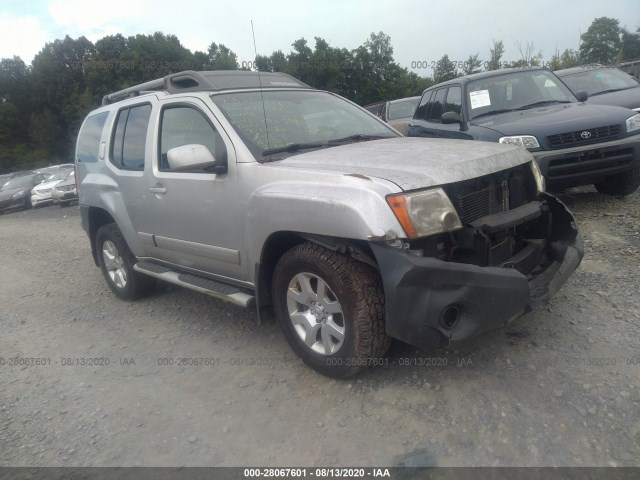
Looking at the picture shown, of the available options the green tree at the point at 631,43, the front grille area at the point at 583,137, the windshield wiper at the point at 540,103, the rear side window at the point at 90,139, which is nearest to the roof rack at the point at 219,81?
the rear side window at the point at 90,139

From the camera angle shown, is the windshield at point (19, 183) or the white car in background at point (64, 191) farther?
the windshield at point (19, 183)

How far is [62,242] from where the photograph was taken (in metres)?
9.61

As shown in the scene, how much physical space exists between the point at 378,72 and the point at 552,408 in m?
38.5

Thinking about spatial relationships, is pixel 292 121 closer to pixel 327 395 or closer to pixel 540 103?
pixel 327 395

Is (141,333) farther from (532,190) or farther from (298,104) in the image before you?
(532,190)

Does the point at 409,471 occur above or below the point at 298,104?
below

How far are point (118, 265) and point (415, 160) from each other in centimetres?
358

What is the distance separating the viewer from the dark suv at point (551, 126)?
5.33m

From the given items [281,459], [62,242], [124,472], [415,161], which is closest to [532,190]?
[415,161]

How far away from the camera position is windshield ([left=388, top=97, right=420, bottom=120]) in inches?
463

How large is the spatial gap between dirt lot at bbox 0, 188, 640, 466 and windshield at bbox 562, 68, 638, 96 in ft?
16.3

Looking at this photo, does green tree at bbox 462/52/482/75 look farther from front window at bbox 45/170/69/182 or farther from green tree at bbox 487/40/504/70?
front window at bbox 45/170/69/182

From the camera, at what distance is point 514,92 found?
257 inches

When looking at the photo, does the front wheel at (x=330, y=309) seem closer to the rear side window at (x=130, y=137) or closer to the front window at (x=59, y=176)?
the rear side window at (x=130, y=137)
